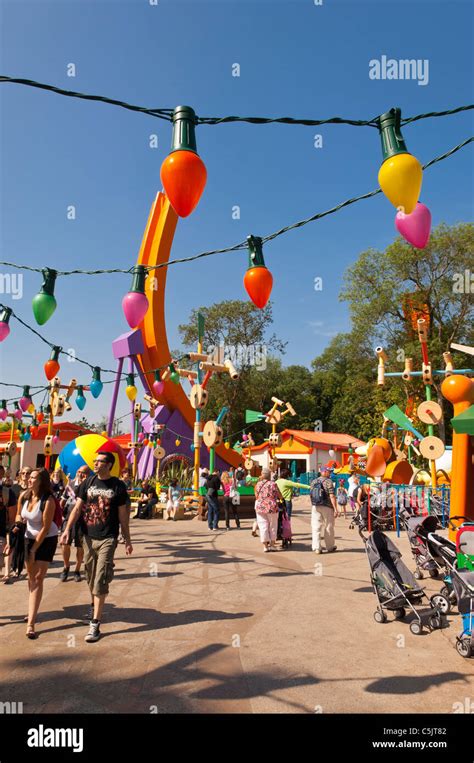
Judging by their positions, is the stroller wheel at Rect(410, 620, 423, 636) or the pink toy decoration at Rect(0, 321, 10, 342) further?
the pink toy decoration at Rect(0, 321, 10, 342)

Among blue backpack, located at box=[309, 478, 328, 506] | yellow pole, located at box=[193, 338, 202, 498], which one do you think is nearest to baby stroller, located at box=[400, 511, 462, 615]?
blue backpack, located at box=[309, 478, 328, 506]

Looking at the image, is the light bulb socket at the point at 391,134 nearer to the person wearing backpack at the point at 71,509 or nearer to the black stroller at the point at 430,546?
the black stroller at the point at 430,546

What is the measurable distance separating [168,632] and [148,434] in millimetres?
20166

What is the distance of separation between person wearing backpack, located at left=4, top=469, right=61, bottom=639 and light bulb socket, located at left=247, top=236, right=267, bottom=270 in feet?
10.3

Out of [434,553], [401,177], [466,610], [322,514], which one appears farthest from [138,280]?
[322,514]

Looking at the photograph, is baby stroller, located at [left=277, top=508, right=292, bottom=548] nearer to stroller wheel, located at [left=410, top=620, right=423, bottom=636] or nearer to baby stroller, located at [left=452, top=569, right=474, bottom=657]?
stroller wheel, located at [left=410, top=620, right=423, bottom=636]

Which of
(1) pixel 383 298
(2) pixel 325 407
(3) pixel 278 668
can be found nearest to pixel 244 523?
(3) pixel 278 668

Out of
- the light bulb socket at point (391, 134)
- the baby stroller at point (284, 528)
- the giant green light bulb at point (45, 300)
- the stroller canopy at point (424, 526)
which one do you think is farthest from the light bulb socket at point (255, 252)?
the baby stroller at point (284, 528)

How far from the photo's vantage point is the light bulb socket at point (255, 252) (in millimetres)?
4555

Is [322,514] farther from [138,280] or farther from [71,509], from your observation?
[138,280]

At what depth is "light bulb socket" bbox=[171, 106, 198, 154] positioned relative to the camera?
3.29 meters

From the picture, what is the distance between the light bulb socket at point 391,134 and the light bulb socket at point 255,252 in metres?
1.49

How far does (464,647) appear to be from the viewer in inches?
173

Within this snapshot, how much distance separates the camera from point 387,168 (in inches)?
121
